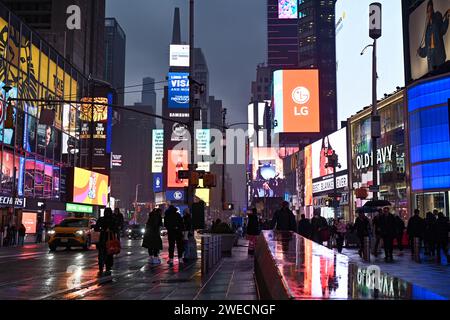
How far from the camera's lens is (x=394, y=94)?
5631cm

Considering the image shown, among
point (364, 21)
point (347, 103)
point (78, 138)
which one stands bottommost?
point (78, 138)

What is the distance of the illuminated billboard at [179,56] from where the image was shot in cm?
16616

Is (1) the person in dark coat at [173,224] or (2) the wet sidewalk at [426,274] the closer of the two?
(2) the wet sidewalk at [426,274]

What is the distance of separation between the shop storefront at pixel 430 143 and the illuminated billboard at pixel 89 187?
3554cm

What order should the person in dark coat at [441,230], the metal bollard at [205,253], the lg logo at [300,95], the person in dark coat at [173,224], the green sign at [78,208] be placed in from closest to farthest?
1. the metal bollard at [205,253]
2. the person in dark coat at [173,224]
3. the person in dark coat at [441,230]
4. the green sign at [78,208]
5. the lg logo at [300,95]

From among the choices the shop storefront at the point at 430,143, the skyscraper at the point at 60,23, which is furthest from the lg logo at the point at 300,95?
the shop storefront at the point at 430,143

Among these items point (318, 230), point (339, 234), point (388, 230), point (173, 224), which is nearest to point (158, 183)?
point (339, 234)

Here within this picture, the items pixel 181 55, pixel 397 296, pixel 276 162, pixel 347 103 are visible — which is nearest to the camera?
pixel 397 296

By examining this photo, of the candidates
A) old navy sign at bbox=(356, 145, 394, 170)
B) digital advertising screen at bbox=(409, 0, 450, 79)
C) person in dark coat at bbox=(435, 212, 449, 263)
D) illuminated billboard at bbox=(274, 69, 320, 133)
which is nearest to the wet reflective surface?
person in dark coat at bbox=(435, 212, 449, 263)

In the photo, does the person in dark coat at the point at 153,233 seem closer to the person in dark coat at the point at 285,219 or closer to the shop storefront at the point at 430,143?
the person in dark coat at the point at 285,219
